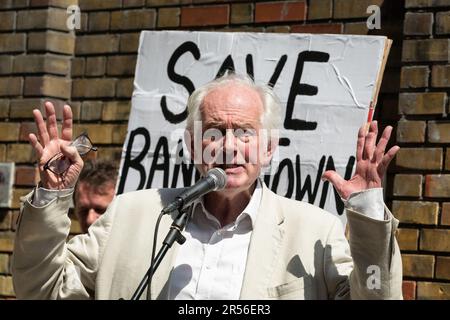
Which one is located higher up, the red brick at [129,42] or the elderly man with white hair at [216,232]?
the red brick at [129,42]

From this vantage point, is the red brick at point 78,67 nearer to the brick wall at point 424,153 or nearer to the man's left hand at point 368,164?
the brick wall at point 424,153

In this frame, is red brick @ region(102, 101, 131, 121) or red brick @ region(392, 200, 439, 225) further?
red brick @ region(102, 101, 131, 121)

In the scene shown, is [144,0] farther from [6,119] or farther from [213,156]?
[213,156]

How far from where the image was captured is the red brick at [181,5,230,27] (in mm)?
4891

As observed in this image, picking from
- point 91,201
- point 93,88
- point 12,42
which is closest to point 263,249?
point 91,201

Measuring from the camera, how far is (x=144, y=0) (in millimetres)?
5129

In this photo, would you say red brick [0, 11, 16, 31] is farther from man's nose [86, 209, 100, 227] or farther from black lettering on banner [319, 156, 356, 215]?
black lettering on banner [319, 156, 356, 215]

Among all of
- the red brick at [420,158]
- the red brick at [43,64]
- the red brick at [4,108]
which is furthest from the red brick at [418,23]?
the red brick at [4,108]

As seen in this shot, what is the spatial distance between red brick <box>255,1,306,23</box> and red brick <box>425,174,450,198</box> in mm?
1026

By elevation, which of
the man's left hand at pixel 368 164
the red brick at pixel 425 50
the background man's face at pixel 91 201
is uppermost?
the red brick at pixel 425 50

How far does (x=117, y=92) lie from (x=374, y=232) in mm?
2578

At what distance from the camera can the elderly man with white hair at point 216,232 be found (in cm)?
310

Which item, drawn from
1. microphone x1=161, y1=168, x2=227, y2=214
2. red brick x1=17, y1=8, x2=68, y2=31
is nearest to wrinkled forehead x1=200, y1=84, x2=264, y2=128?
microphone x1=161, y1=168, x2=227, y2=214

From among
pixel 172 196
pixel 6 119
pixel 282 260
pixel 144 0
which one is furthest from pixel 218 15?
pixel 282 260
